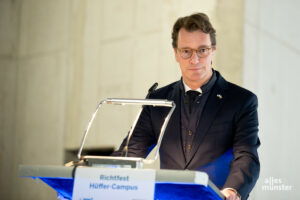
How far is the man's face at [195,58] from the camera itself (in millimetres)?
3156

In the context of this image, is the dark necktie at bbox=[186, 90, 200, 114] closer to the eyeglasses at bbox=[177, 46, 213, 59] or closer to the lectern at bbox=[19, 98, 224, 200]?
the eyeglasses at bbox=[177, 46, 213, 59]

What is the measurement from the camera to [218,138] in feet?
9.86

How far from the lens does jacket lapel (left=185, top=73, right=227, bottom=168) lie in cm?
303

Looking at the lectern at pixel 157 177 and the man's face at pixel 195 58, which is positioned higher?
the man's face at pixel 195 58

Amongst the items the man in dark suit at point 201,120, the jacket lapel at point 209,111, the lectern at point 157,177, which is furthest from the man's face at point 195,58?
the lectern at point 157,177

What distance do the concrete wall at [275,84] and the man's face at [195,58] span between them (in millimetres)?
1704

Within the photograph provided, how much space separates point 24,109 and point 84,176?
5.23 m

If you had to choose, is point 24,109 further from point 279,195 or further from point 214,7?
point 279,195

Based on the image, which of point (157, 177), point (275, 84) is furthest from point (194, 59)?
point (275, 84)

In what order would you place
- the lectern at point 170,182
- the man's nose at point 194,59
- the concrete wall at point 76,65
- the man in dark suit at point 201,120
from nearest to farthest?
the lectern at point 170,182
the man in dark suit at point 201,120
the man's nose at point 194,59
the concrete wall at point 76,65

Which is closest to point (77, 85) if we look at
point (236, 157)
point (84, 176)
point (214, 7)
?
point (214, 7)

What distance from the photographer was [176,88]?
3.39 metres

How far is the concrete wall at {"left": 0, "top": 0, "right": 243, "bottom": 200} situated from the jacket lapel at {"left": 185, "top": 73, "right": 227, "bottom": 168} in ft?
5.44

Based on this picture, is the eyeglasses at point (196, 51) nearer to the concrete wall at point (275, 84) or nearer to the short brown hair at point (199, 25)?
the short brown hair at point (199, 25)
